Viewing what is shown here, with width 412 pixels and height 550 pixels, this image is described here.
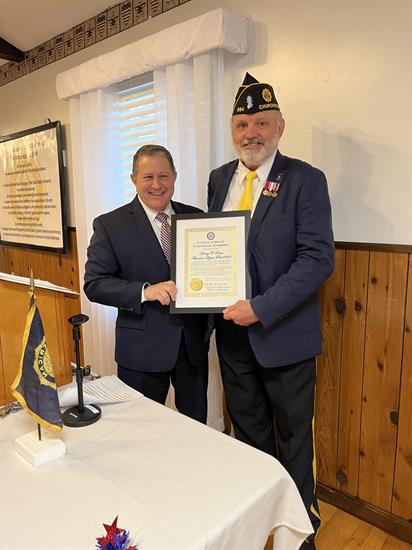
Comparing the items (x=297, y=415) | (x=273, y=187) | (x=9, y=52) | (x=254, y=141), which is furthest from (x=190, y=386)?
(x=9, y=52)

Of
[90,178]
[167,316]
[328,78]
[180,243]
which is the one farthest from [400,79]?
[90,178]

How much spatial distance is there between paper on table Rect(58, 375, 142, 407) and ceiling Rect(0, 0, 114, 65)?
2.21 m

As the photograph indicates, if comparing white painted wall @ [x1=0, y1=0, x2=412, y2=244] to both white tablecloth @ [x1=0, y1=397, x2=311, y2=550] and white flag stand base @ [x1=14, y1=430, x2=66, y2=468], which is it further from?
white flag stand base @ [x1=14, y1=430, x2=66, y2=468]

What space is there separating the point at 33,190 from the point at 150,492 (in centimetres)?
309

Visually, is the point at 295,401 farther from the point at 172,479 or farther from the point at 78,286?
the point at 78,286

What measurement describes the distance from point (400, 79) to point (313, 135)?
38 cm

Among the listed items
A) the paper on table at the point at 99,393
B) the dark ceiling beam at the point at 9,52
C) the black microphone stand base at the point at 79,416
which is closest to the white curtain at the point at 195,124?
the paper on table at the point at 99,393

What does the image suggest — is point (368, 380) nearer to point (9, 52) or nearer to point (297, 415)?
point (297, 415)

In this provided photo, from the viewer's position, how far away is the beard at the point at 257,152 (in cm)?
156

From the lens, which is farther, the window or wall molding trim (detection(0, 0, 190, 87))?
the window

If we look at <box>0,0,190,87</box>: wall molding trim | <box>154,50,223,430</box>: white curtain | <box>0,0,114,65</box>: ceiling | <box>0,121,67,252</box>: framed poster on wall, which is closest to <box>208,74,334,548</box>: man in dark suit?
<box>154,50,223,430</box>: white curtain

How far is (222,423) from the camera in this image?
230cm

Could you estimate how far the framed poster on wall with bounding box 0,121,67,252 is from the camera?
3.24m

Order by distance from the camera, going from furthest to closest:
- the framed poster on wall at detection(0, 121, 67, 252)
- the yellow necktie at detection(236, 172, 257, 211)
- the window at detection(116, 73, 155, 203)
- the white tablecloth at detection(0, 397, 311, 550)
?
the framed poster on wall at detection(0, 121, 67, 252) → the window at detection(116, 73, 155, 203) → the yellow necktie at detection(236, 172, 257, 211) → the white tablecloth at detection(0, 397, 311, 550)
